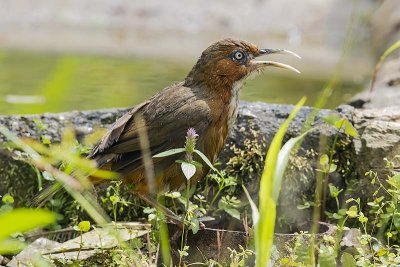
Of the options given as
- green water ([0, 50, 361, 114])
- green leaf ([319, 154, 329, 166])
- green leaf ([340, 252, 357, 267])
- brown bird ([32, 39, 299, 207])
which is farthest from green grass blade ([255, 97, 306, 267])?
green water ([0, 50, 361, 114])

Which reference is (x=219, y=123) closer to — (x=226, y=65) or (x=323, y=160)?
(x=226, y=65)

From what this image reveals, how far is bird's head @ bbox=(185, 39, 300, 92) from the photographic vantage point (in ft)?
14.8

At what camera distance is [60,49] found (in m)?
9.45

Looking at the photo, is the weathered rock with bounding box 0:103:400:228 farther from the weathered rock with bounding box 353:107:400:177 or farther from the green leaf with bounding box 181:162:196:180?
the green leaf with bounding box 181:162:196:180

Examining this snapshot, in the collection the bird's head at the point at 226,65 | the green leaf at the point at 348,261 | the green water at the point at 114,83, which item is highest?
the bird's head at the point at 226,65

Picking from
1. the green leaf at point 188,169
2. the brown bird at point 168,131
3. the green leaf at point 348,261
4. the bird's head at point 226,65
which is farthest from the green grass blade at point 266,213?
the bird's head at point 226,65

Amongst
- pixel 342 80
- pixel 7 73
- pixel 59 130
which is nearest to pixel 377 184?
pixel 59 130

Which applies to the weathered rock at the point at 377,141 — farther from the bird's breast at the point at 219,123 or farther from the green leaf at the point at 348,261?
the green leaf at the point at 348,261

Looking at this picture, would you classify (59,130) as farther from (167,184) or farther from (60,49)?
(60,49)

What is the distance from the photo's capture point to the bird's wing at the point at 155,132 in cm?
419

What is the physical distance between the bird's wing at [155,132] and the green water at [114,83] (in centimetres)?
170

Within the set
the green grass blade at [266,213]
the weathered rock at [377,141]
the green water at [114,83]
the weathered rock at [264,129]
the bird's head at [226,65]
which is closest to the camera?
the green grass blade at [266,213]

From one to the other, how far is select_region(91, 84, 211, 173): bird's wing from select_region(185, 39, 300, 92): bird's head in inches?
10.7

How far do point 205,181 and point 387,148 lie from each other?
1.03m
